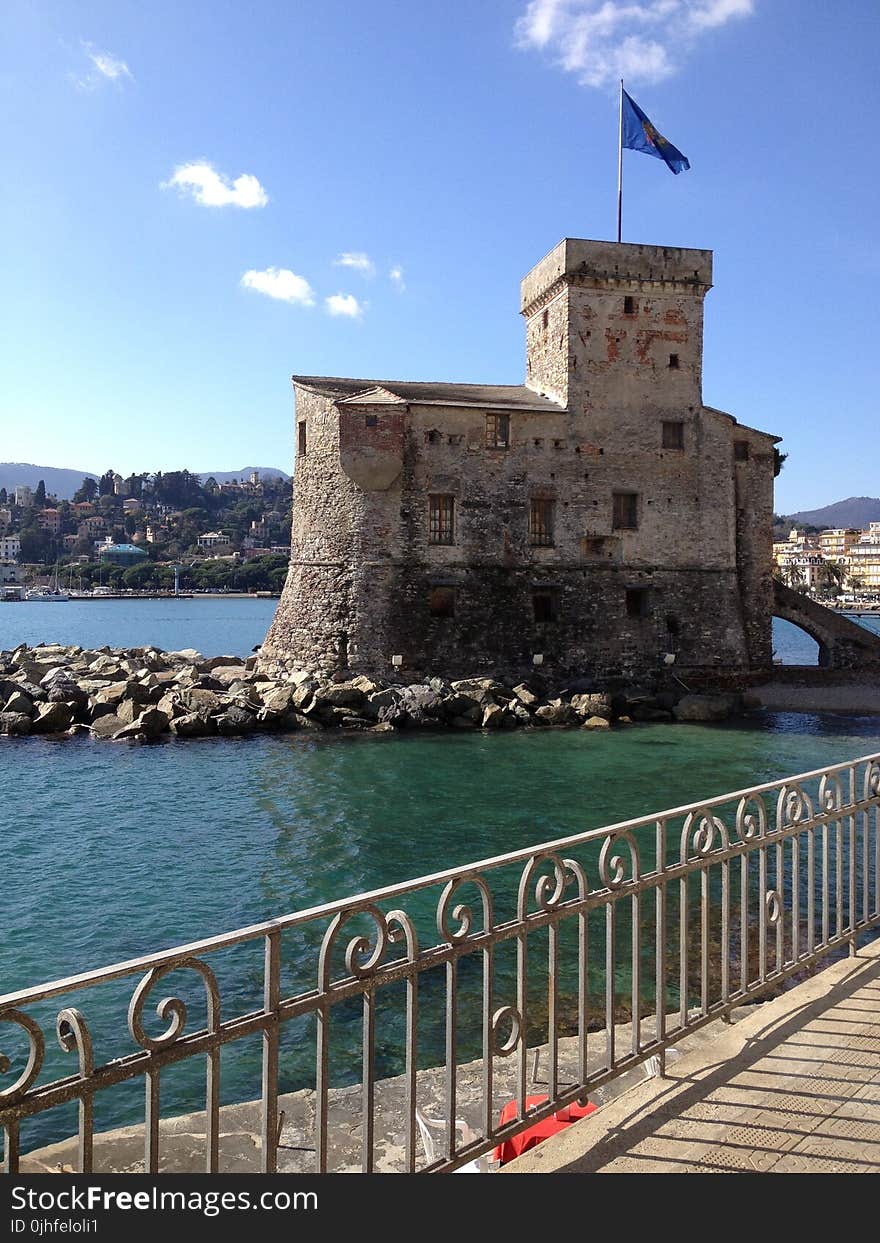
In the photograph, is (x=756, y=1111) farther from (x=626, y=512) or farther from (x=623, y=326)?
(x=623, y=326)

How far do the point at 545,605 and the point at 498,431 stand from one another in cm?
581

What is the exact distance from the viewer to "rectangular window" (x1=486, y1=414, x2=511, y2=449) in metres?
29.8

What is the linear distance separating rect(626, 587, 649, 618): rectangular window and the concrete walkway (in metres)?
26.9

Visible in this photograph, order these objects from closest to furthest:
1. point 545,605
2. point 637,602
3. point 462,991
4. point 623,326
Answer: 1. point 462,991
2. point 623,326
3. point 545,605
4. point 637,602

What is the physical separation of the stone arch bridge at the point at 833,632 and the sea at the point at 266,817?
4.68 meters

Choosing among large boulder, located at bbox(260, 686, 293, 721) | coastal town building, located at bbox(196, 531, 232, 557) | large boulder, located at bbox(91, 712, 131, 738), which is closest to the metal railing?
large boulder, located at bbox(260, 686, 293, 721)

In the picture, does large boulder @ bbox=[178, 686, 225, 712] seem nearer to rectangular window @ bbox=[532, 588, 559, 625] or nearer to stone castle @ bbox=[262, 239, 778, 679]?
stone castle @ bbox=[262, 239, 778, 679]

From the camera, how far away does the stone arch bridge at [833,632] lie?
33750 millimetres

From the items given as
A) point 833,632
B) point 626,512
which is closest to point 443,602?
point 626,512

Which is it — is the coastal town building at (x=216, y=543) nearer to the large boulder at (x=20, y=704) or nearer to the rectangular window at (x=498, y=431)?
the rectangular window at (x=498, y=431)

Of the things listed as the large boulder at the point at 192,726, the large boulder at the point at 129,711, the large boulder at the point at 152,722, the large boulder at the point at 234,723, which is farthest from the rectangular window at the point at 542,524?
the large boulder at the point at 129,711

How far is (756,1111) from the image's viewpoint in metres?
3.89

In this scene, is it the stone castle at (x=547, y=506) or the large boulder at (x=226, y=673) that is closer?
the stone castle at (x=547, y=506)

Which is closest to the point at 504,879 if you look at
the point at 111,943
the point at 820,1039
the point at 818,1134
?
the point at 111,943
